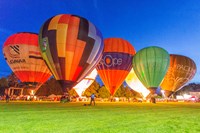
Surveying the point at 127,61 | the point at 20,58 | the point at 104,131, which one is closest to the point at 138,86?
the point at 127,61

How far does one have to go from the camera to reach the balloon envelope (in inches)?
1372

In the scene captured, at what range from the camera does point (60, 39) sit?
26.5 m

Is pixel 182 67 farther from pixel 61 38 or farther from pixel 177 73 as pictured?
pixel 61 38

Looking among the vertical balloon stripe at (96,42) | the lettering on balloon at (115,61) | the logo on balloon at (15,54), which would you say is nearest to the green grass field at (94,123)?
the vertical balloon stripe at (96,42)

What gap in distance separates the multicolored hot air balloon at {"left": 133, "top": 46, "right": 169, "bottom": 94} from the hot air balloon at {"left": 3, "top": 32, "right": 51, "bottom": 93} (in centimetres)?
1556

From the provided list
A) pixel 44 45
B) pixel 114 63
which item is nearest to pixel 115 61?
pixel 114 63

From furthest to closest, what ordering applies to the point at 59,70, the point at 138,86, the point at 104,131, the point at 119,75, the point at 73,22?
1. the point at 138,86
2. the point at 119,75
3. the point at 73,22
4. the point at 59,70
5. the point at 104,131

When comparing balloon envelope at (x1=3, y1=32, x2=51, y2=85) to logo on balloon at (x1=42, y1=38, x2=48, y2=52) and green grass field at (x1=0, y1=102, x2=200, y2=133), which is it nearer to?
logo on balloon at (x1=42, y1=38, x2=48, y2=52)

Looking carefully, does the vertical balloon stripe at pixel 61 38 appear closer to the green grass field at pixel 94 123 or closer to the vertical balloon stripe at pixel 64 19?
the vertical balloon stripe at pixel 64 19

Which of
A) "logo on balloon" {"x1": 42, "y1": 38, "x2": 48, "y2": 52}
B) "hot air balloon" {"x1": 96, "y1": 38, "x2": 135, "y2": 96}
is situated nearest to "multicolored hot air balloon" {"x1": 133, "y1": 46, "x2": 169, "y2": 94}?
"hot air balloon" {"x1": 96, "y1": 38, "x2": 135, "y2": 96}

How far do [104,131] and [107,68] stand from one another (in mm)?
32305

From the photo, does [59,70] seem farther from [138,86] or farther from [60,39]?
[138,86]

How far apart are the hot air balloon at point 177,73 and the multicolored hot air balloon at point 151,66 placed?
507 inches

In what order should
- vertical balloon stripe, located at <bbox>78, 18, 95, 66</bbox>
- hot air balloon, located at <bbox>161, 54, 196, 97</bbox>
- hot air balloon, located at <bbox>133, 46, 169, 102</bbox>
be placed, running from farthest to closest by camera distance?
hot air balloon, located at <bbox>161, 54, 196, 97</bbox>
hot air balloon, located at <bbox>133, 46, 169, 102</bbox>
vertical balloon stripe, located at <bbox>78, 18, 95, 66</bbox>
